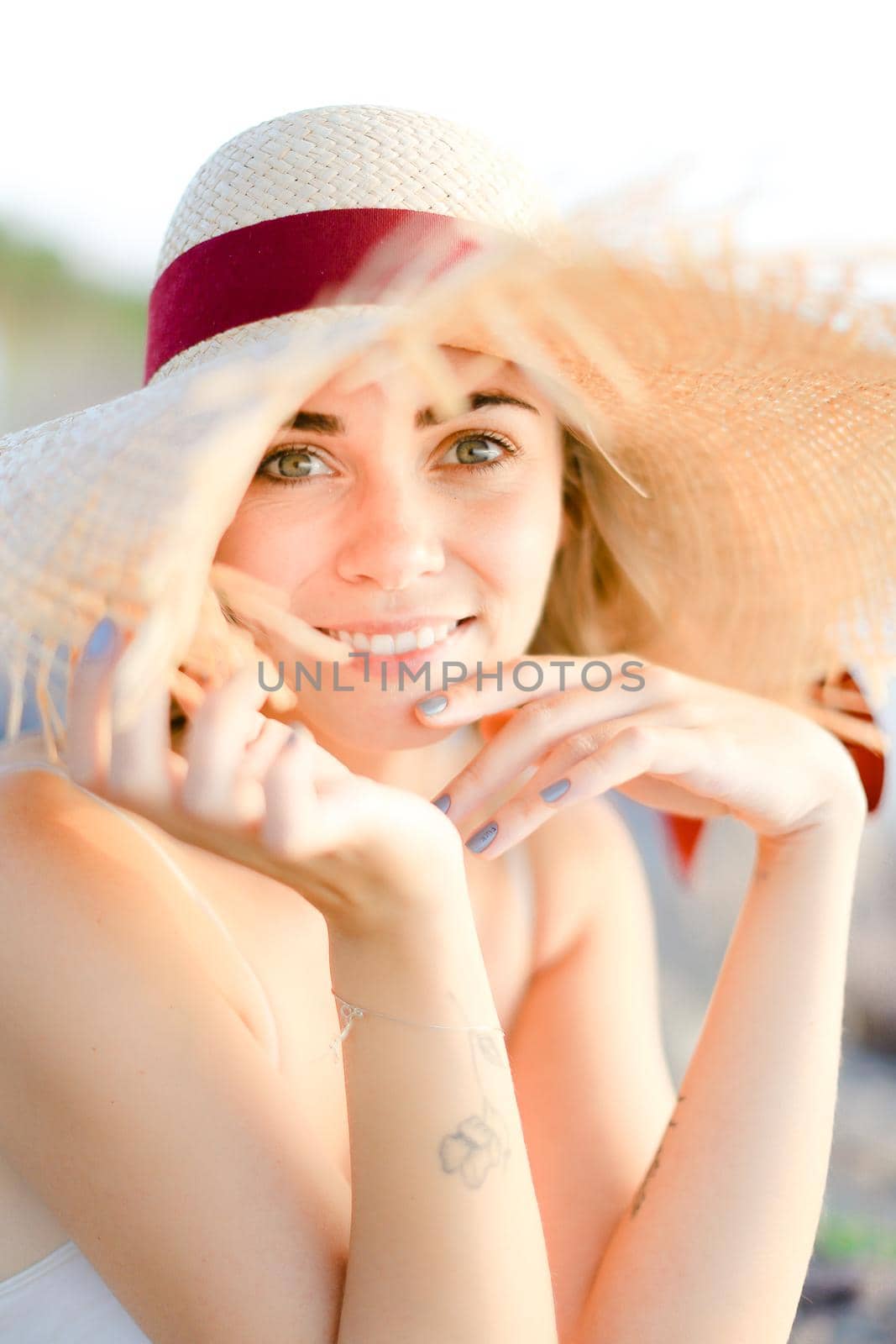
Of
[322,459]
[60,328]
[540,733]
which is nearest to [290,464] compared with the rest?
[322,459]

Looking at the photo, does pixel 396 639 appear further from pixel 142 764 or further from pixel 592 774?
pixel 142 764

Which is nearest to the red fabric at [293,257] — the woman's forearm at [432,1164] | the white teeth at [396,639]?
the white teeth at [396,639]

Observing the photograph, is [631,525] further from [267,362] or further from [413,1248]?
[413,1248]

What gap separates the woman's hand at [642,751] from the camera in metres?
1.11

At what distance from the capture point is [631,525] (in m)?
1.56

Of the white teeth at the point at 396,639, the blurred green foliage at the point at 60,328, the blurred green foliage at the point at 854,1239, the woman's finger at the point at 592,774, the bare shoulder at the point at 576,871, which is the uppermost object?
the white teeth at the point at 396,639

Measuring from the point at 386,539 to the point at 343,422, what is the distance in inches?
4.8

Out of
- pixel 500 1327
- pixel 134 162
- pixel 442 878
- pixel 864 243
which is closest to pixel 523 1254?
pixel 500 1327

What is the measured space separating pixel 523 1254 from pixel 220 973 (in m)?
0.41

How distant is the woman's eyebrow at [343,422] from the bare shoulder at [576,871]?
642 millimetres

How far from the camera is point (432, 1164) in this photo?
0.89 metres

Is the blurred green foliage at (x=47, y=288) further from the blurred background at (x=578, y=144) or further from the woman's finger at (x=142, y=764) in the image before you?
the woman's finger at (x=142, y=764)

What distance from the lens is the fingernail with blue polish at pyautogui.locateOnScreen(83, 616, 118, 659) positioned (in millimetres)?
804

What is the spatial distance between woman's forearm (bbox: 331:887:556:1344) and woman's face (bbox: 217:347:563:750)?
0.31 m
